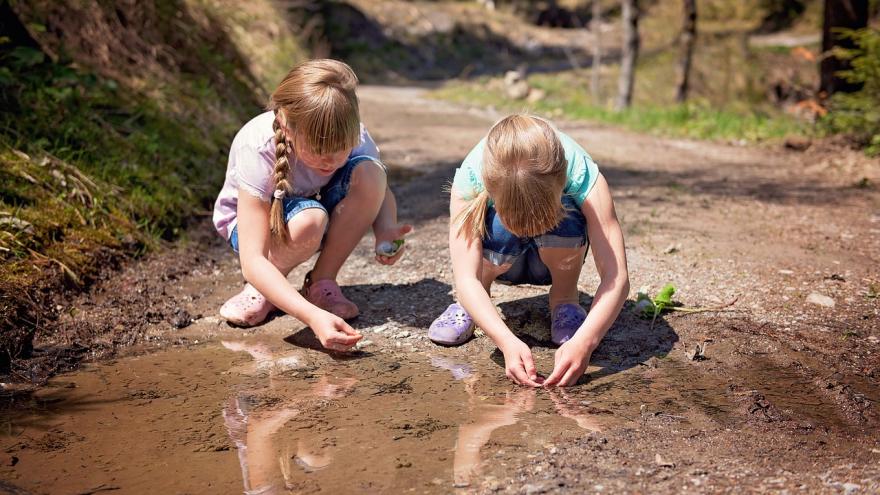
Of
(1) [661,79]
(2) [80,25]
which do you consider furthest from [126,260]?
(1) [661,79]

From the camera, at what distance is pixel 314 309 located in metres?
3.03

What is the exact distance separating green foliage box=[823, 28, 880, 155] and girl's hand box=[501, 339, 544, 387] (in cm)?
541

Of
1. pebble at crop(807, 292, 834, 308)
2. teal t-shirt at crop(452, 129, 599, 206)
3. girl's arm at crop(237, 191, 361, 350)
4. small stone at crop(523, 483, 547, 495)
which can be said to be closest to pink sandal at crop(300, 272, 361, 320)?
girl's arm at crop(237, 191, 361, 350)

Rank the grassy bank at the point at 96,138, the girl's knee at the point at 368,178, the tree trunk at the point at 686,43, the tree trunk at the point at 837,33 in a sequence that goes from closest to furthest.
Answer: the girl's knee at the point at 368,178, the grassy bank at the point at 96,138, the tree trunk at the point at 837,33, the tree trunk at the point at 686,43

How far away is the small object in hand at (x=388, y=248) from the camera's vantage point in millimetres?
3512

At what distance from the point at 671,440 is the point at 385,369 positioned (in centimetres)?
106

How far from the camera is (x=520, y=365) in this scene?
276 centimetres

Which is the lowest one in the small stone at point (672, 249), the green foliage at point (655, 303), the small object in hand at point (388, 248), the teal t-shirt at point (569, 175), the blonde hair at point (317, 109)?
the small stone at point (672, 249)

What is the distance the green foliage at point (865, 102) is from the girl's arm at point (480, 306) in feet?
17.4

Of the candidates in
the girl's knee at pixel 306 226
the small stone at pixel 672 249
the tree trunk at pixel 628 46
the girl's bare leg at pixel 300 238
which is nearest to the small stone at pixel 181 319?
the girl's bare leg at pixel 300 238

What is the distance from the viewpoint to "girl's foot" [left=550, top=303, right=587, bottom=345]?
3.17 meters

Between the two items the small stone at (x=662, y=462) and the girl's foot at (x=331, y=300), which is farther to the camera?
the girl's foot at (x=331, y=300)

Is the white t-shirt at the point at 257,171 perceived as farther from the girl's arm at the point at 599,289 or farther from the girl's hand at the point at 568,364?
the girl's hand at the point at 568,364

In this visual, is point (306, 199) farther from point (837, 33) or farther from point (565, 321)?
point (837, 33)
